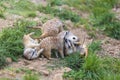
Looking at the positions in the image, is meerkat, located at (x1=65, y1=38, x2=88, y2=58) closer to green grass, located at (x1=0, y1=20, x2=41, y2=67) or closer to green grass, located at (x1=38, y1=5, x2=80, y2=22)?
green grass, located at (x1=0, y1=20, x2=41, y2=67)

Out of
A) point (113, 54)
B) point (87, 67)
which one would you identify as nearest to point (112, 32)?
point (113, 54)

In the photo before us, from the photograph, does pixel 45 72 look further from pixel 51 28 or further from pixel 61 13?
pixel 61 13

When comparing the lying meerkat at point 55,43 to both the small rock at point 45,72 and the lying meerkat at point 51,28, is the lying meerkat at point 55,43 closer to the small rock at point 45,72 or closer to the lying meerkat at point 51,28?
the lying meerkat at point 51,28

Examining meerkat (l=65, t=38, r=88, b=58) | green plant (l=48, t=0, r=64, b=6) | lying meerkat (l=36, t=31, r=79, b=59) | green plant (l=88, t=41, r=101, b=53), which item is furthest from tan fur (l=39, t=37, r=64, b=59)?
green plant (l=48, t=0, r=64, b=6)

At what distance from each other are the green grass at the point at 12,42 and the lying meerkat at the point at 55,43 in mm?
414

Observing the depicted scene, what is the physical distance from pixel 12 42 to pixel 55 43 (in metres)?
0.75

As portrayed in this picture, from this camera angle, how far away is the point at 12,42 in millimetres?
7219

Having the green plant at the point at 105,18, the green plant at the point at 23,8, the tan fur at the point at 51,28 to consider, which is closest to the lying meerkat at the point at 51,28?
the tan fur at the point at 51,28

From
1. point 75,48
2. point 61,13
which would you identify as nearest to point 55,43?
point 75,48

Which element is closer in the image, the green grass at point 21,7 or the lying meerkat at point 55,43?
the lying meerkat at point 55,43

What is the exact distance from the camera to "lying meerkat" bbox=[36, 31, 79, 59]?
714cm

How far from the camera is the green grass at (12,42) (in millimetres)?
6959

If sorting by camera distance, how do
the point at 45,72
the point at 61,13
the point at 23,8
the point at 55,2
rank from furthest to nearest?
the point at 55,2
the point at 61,13
the point at 23,8
the point at 45,72

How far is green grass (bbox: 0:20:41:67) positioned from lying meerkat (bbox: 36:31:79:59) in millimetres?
414
